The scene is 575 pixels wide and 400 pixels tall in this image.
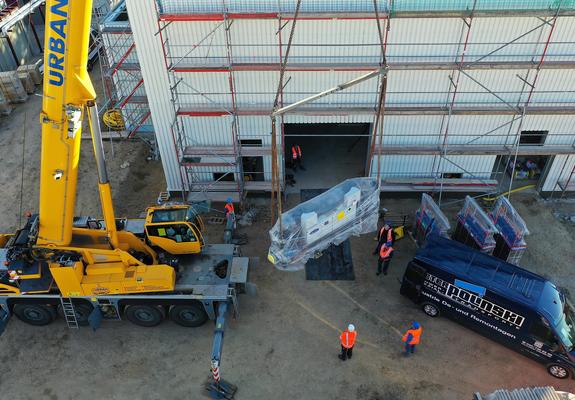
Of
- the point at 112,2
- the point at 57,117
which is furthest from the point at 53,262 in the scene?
the point at 112,2

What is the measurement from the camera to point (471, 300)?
12148mm

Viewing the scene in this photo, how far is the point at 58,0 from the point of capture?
31.2 ft

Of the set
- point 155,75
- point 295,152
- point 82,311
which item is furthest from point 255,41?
point 82,311

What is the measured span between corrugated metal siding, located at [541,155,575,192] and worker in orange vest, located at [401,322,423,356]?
881 centimetres

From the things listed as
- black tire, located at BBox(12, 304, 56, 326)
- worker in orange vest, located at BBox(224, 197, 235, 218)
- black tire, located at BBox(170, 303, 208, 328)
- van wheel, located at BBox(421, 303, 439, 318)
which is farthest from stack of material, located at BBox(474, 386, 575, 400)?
black tire, located at BBox(12, 304, 56, 326)

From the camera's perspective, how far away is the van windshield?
1131cm

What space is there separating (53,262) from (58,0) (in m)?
6.15

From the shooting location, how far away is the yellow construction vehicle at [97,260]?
35.8ft

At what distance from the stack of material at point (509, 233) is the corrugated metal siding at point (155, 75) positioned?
10.7m

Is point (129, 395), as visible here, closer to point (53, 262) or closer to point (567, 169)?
point (53, 262)

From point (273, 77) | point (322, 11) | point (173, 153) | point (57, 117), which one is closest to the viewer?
point (57, 117)

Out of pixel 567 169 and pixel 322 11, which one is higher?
pixel 322 11

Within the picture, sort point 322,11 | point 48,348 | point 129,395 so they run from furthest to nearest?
point 322,11 < point 48,348 < point 129,395

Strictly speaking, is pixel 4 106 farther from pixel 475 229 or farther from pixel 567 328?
pixel 567 328
